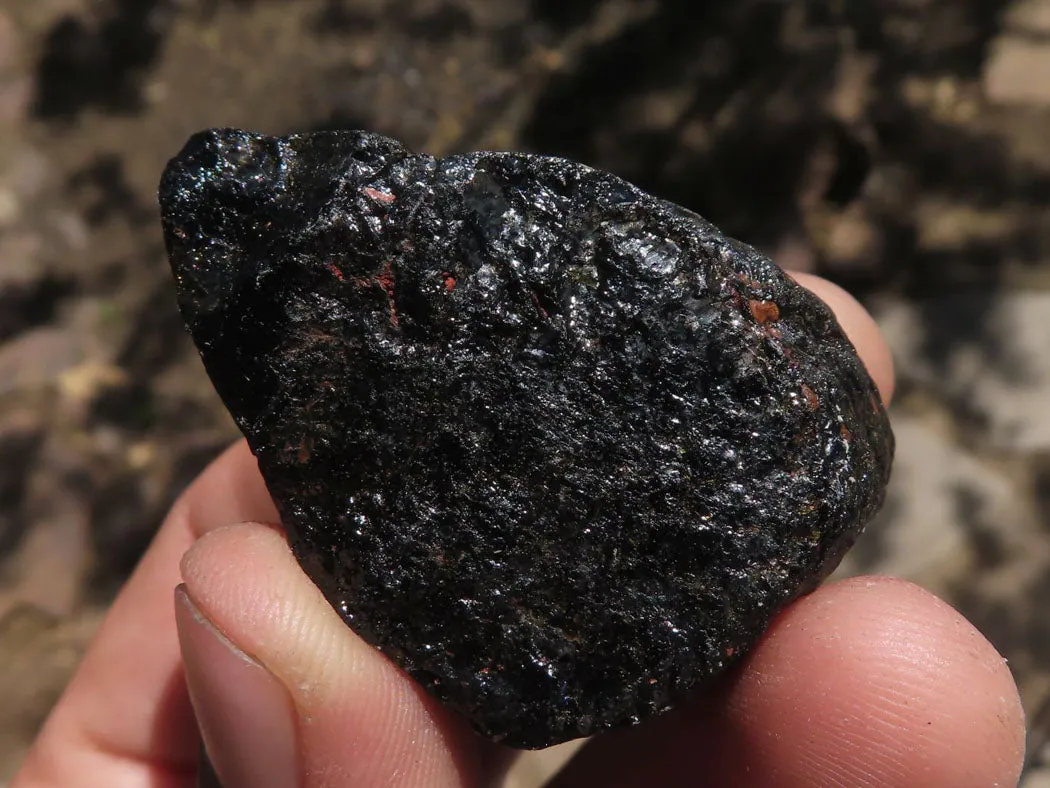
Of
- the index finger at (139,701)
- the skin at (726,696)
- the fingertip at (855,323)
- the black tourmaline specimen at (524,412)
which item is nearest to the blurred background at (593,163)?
the index finger at (139,701)

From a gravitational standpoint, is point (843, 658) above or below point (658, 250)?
below

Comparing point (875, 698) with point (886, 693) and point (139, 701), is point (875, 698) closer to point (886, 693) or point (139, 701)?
point (886, 693)

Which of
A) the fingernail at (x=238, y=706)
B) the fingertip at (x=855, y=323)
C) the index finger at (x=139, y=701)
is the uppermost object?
the fingertip at (x=855, y=323)

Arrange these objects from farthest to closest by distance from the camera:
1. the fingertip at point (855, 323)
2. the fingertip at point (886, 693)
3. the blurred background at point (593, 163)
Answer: the blurred background at point (593, 163) → the fingertip at point (855, 323) → the fingertip at point (886, 693)

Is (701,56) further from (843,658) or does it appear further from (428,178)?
(843,658)

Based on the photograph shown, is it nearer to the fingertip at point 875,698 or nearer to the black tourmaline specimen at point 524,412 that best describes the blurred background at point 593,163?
the fingertip at point 875,698

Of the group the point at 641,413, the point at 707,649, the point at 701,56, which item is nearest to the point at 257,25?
the point at 701,56
